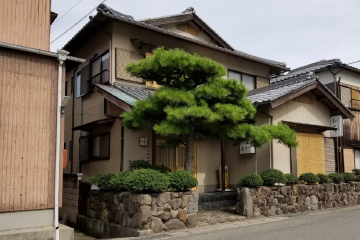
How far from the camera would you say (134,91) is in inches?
511

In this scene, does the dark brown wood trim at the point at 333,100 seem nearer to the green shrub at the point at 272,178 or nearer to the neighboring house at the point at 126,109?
the neighboring house at the point at 126,109

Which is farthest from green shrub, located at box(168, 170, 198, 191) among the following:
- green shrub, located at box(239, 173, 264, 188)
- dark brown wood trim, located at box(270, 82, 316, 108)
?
dark brown wood trim, located at box(270, 82, 316, 108)

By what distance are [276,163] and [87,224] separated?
7.10 m

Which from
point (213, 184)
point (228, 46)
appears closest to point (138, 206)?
point (213, 184)

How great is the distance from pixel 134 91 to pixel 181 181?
15.7 feet

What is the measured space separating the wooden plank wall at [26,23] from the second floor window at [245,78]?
9722 mm

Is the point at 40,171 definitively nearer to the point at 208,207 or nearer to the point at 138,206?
the point at 138,206

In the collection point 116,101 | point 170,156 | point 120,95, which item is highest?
point 120,95

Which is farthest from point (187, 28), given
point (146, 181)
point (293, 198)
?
point (146, 181)

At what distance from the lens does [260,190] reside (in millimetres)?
11352

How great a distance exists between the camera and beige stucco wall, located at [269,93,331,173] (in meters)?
13.5

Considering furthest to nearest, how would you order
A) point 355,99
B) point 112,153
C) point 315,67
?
point 315,67 → point 355,99 → point 112,153

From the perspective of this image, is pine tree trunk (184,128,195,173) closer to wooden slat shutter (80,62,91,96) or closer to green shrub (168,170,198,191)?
green shrub (168,170,198,191)

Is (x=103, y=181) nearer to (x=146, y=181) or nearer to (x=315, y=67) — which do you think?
(x=146, y=181)
